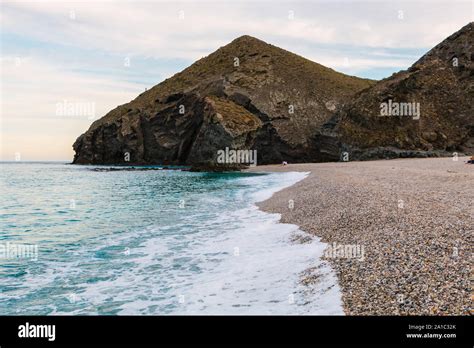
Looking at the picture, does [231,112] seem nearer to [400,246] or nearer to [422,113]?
[422,113]

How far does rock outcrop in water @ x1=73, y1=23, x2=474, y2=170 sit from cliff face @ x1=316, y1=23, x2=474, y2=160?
0.65 ft

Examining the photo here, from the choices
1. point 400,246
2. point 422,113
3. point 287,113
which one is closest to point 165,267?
point 400,246

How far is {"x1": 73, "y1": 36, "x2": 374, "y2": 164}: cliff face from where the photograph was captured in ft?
321

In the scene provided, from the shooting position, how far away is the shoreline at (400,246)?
666 cm

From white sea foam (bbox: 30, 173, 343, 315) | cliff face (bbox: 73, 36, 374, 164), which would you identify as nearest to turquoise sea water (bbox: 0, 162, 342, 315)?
white sea foam (bbox: 30, 173, 343, 315)

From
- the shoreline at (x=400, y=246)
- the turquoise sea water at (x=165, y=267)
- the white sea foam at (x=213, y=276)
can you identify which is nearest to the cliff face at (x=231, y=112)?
the turquoise sea water at (x=165, y=267)

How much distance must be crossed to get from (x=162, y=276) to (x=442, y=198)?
1229 centimetres

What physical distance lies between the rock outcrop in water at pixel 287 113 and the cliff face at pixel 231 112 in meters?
0.37

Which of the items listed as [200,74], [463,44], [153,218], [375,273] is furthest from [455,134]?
[200,74]

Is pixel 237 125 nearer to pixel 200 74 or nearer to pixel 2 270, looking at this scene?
pixel 200 74

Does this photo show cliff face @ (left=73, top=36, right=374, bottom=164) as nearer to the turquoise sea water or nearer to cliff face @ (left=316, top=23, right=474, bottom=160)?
cliff face @ (left=316, top=23, right=474, bottom=160)

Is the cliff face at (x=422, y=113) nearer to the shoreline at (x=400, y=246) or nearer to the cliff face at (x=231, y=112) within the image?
the cliff face at (x=231, y=112)

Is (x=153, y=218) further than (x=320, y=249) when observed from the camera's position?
Yes
